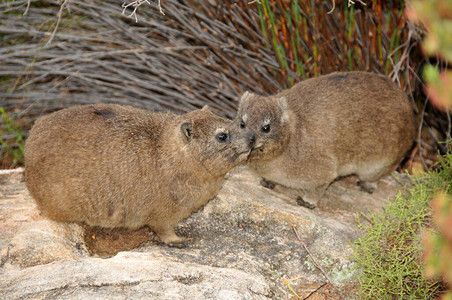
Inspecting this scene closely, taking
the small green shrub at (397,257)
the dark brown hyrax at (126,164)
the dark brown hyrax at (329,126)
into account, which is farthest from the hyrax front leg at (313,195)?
the dark brown hyrax at (126,164)

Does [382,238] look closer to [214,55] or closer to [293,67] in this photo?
[293,67]

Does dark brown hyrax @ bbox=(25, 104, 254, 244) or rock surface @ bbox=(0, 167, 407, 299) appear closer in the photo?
rock surface @ bbox=(0, 167, 407, 299)

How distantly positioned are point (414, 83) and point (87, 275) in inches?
197

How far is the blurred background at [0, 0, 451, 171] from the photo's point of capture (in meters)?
5.88

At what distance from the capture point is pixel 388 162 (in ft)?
18.6

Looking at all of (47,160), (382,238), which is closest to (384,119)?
(382,238)

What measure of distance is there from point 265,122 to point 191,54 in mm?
2041

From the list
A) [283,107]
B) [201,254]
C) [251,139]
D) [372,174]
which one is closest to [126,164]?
[201,254]

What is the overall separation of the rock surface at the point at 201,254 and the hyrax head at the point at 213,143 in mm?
600

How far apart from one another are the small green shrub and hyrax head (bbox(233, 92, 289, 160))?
4.89 feet

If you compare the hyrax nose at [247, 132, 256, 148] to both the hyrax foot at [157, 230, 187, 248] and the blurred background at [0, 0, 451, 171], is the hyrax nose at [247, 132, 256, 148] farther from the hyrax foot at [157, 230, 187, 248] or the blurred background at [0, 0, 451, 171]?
the blurred background at [0, 0, 451, 171]

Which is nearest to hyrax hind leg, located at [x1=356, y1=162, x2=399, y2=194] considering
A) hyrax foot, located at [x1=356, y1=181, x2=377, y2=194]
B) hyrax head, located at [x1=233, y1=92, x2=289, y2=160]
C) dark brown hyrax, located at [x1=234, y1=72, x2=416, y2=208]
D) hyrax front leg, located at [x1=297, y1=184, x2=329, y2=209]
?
hyrax foot, located at [x1=356, y1=181, x2=377, y2=194]

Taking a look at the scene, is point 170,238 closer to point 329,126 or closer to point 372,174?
point 329,126

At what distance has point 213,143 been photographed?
4.23 metres
